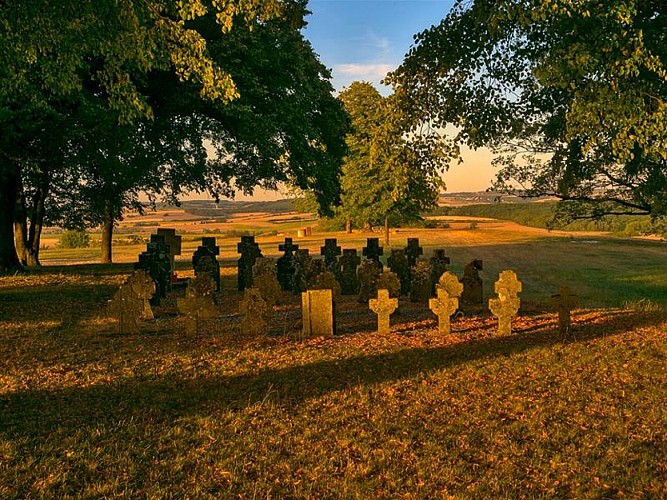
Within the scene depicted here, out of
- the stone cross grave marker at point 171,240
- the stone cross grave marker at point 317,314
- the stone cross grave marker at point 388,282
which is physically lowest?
the stone cross grave marker at point 317,314

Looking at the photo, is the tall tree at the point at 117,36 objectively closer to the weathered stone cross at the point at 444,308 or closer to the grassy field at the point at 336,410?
the grassy field at the point at 336,410

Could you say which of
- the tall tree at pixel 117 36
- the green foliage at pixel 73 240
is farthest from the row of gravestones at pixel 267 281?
the green foliage at pixel 73 240

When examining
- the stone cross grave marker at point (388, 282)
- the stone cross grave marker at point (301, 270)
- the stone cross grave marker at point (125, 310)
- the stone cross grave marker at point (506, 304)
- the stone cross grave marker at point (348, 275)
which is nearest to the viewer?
the stone cross grave marker at point (506, 304)

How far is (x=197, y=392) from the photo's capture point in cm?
682

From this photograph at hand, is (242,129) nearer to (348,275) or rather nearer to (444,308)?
(348,275)

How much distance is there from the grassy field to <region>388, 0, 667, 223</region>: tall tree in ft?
11.7

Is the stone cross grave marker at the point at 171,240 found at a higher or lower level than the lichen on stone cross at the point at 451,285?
higher

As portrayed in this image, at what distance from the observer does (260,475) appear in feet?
15.0

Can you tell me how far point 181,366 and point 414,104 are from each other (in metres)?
6.89

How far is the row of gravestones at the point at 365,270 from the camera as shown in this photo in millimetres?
13891

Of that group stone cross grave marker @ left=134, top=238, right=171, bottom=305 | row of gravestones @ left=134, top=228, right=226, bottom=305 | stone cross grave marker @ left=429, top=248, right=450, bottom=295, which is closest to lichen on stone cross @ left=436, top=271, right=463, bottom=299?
stone cross grave marker @ left=429, top=248, right=450, bottom=295

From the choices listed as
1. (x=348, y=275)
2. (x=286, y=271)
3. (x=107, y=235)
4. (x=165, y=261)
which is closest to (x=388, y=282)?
(x=348, y=275)

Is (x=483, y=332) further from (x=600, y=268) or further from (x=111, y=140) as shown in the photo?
(x=600, y=268)

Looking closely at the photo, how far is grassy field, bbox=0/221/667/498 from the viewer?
176 inches
